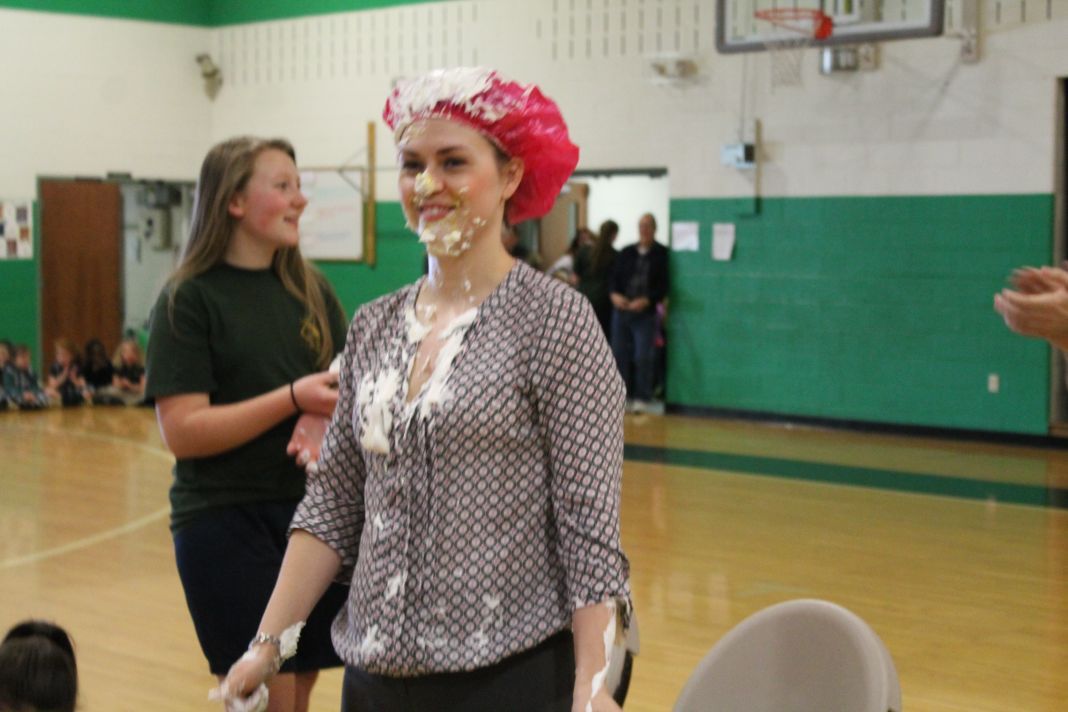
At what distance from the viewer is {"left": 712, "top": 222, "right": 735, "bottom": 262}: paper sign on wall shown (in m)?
11.3

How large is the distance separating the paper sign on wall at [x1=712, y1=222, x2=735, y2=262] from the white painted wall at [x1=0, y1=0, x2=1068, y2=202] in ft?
0.93

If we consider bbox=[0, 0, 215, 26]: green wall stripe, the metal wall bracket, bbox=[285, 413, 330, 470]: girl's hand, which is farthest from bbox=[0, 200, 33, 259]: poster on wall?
bbox=[285, 413, 330, 470]: girl's hand

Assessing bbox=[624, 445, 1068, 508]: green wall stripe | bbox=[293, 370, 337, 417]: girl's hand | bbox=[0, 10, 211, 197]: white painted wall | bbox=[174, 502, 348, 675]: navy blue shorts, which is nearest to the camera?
bbox=[293, 370, 337, 417]: girl's hand

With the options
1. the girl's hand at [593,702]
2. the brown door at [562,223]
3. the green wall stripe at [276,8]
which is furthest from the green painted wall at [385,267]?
the girl's hand at [593,702]

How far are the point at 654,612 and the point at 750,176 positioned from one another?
6.36m

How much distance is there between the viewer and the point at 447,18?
13.3m

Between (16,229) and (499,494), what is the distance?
42.8 feet

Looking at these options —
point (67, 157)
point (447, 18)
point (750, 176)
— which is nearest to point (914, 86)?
point (750, 176)

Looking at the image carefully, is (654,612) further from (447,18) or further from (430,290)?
(447,18)

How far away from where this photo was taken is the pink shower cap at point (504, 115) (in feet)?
5.98

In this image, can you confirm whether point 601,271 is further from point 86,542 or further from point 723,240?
point 86,542

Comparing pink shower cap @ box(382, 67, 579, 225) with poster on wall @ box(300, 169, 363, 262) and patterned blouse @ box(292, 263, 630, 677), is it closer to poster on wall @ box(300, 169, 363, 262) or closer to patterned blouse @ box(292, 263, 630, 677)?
patterned blouse @ box(292, 263, 630, 677)

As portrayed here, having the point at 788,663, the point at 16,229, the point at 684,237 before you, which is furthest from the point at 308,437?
the point at 16,229

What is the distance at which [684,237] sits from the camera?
38.0 feet
